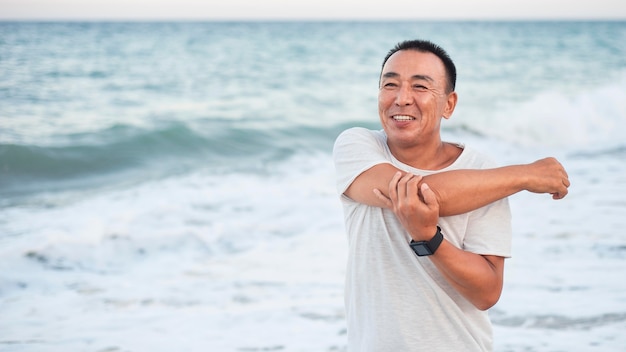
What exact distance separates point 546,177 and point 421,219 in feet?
1.83

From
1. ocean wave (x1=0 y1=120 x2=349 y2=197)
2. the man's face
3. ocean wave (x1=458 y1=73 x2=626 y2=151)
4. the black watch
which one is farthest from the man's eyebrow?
ocean wave (x1=458 y1=73 x2=626 y2=151)

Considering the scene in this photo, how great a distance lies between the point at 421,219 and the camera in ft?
7.13

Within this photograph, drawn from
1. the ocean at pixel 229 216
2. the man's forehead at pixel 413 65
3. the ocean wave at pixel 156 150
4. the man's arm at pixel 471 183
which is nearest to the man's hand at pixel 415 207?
the man's arm at pixel 471 183

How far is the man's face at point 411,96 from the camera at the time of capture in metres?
2.51

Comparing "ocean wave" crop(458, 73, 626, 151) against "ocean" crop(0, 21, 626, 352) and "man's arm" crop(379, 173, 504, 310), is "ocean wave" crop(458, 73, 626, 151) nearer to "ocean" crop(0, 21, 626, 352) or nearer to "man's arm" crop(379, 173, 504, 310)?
"ocean" crop(0, 21, 626, 352)

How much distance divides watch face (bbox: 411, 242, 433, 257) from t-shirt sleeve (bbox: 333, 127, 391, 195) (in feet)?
1.16

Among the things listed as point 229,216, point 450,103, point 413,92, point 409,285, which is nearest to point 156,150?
point 229,216

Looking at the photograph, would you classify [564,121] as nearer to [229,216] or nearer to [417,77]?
[229,216]

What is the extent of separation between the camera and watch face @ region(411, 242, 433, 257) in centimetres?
221

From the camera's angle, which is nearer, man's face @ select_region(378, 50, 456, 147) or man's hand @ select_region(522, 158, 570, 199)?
man's hand @ select_region(522, 158, 570, 199)

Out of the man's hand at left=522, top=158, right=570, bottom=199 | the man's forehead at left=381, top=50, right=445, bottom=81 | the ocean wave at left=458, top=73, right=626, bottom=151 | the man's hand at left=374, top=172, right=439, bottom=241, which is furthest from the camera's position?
the ocean wave at left=458, top=73, right=626, bottom=151

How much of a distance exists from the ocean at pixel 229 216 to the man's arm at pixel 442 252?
2.59 m

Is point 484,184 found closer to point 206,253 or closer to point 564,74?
point 206,253

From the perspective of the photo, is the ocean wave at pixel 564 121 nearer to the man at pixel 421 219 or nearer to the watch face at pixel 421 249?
the man at pixel 421 219
